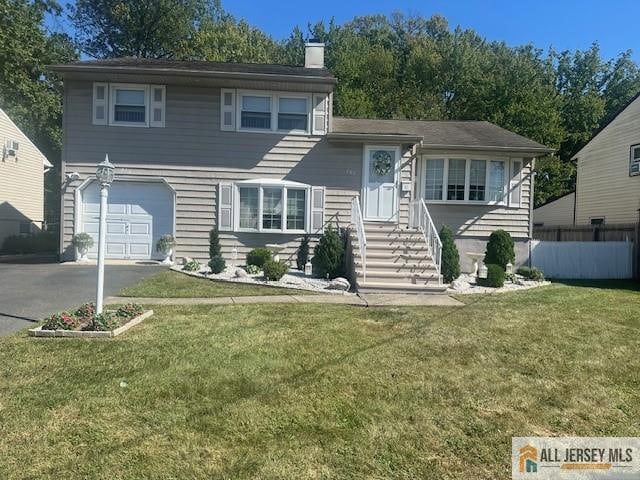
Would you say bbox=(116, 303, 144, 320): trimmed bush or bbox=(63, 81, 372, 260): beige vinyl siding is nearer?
bbox=(116, 303, 144, 320): trimmed bush

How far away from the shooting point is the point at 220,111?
1248 cm

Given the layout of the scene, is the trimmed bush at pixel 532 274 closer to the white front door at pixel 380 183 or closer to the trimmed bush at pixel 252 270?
the white front door at pixel 380 183

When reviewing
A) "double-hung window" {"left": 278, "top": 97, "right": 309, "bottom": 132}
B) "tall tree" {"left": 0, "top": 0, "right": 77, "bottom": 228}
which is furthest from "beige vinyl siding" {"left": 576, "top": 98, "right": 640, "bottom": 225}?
"tall tree" {"left": 0, "top": 0, "right": 77, "bottom": 228}

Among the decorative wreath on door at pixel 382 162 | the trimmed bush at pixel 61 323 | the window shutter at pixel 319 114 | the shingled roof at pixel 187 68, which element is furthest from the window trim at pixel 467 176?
the trimmed bush at pixel 61 323

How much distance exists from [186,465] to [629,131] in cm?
1960

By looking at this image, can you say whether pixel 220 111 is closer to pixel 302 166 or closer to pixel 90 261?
pixel 302 166

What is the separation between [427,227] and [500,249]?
2.24 metres

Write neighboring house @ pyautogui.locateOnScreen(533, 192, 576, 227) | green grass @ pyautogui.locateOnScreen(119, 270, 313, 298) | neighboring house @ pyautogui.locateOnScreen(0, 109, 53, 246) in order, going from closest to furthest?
1. green grass @ pyautogui.locateOnScreen(119, 270, 313, 298)
2. neighboring house @ pyautogui.locateOnScreen(0, 109, 53, 246)
3. neighboring house @ pyautogui.locateOnScreen(533, 192, 576, 227)

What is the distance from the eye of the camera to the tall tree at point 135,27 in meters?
28.8

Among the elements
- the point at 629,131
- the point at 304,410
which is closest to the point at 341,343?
the point at 304,410

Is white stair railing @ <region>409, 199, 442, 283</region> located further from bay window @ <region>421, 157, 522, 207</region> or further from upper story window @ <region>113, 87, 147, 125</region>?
upper story window @ <region>113, 87, 147, 125</region>

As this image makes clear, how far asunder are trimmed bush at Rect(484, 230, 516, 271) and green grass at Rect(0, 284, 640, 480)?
5.82 meters

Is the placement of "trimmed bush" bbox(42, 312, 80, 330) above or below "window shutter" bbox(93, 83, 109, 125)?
below

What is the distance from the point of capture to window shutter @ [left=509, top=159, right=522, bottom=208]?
13.3 m
